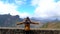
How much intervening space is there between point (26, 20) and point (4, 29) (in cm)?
162

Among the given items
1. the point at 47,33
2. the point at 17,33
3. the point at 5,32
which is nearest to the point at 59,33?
the point at 47,33

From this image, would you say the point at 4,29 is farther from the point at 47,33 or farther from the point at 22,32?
the point at 47,33

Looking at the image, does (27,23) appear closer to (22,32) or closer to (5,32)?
(22,32)

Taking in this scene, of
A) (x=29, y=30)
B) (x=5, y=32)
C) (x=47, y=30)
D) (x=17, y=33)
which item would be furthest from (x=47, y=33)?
(x=5, y=32)

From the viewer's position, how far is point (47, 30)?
10.3m

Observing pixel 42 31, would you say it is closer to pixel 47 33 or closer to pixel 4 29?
pixel 47 33

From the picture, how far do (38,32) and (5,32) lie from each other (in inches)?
87.8

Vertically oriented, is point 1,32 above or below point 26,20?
below

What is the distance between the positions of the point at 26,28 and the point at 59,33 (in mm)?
2209

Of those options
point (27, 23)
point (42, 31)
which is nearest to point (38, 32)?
point (42, 31)

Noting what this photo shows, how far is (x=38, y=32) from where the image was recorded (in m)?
10.3

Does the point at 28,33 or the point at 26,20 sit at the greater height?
the point at 26,20

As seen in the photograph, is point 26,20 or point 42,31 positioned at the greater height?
point 26,20

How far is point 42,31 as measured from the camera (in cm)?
1030
